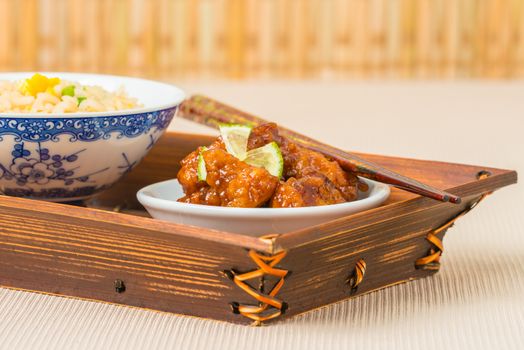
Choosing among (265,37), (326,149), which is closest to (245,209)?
(326,149)

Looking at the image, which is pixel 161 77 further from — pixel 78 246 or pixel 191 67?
pixel 78 246

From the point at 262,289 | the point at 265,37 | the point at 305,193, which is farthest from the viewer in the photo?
the point at 265,37

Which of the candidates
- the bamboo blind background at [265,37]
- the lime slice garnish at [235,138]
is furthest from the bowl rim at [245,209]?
the bamboo blind background at [265,37]

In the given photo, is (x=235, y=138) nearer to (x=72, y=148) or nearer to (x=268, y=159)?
(x=268, y=159)

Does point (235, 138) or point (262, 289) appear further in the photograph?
point (235, 138)

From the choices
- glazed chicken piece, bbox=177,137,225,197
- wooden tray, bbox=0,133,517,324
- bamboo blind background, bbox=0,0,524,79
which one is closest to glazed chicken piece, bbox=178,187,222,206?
glazed chicken piece, bbox=177,137,225,197
